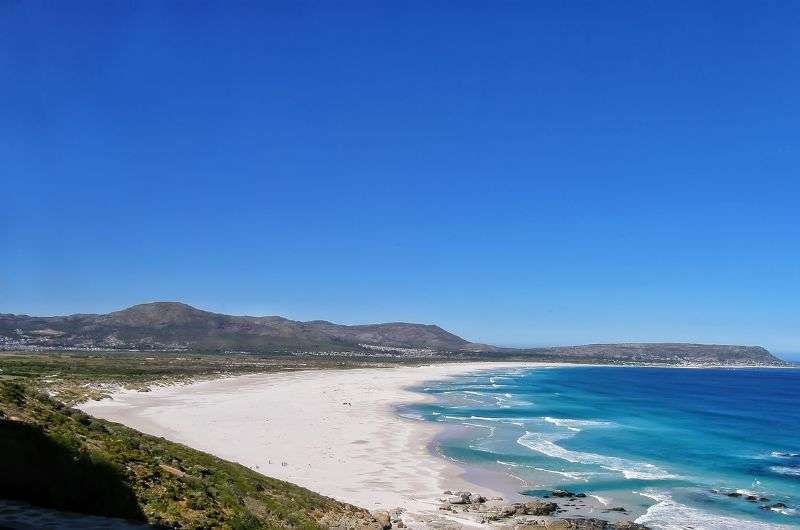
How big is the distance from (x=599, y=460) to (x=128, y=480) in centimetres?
3506

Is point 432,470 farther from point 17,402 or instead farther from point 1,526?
point 1,526

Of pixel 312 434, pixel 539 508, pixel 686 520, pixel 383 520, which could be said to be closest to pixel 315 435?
pixel 312 434

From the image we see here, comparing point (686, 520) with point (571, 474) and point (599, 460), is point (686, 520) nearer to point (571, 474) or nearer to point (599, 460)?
point (571, 474)

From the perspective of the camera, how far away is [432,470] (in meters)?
A: 35.8

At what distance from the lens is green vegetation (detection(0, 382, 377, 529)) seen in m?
13.6

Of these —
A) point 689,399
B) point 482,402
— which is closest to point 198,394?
point 482,402

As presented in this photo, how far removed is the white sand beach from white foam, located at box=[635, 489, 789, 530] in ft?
29.2

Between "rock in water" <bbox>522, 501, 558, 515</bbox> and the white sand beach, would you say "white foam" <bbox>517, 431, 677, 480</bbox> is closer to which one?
the white sand beach

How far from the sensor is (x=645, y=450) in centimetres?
4628

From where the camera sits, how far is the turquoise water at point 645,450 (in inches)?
1198

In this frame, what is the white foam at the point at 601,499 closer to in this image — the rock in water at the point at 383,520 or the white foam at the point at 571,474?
the white foam at the point at 571,474

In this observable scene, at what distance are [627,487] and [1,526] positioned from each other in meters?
32.9

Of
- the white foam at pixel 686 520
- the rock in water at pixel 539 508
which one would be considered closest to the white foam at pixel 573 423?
the white foam at pixel 686 520

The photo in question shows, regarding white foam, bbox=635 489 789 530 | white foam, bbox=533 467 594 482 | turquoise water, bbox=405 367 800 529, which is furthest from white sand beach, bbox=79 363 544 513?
white foam, bbox=635 489 789 530
